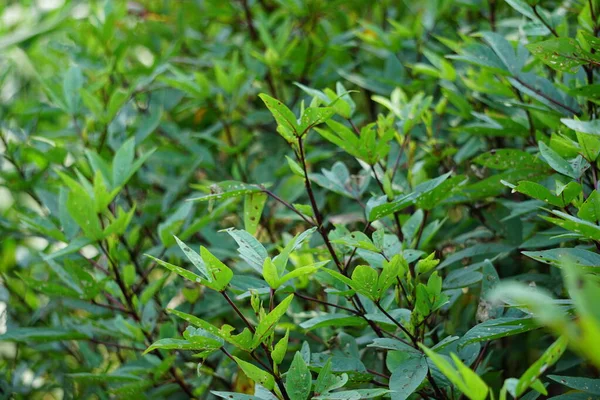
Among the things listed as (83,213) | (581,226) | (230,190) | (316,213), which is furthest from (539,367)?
(83,213)

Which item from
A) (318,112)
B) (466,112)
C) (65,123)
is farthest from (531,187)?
(65,123)

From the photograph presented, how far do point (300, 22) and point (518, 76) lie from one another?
0.84 meters

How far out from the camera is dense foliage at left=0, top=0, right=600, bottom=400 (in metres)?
0.88

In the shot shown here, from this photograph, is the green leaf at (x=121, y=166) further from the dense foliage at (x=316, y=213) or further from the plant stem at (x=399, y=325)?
the plant stem at (x=399, y=325)

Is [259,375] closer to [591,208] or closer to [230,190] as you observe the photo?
[230,190]

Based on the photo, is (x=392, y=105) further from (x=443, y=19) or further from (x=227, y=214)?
(x=443, y=19)

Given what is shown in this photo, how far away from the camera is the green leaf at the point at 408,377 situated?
2.77ft

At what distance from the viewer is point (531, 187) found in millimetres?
898

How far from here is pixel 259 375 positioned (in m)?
0.83

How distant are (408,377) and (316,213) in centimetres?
26


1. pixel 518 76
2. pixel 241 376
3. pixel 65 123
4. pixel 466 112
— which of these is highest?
pixel 518 76

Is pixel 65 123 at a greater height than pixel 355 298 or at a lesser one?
lesser

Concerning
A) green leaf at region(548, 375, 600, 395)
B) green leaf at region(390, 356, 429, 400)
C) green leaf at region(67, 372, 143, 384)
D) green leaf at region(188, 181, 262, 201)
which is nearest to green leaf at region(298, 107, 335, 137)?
green leaf at region(188, 181, 262, 201)

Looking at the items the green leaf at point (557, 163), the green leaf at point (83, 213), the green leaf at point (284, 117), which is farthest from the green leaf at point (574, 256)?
the green leaf at point (83, 213)
